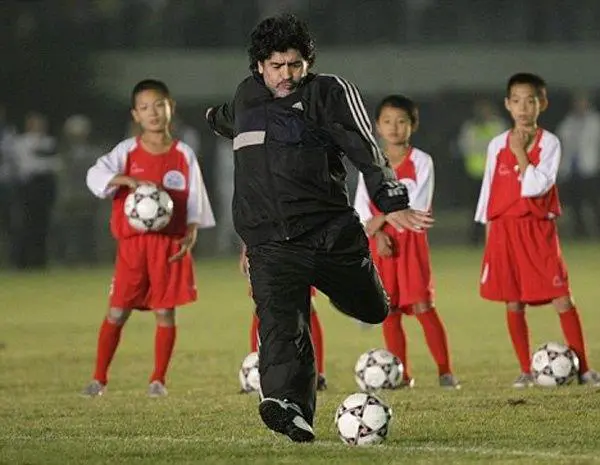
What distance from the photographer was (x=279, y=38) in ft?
25.9

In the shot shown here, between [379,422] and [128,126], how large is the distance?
24660mm

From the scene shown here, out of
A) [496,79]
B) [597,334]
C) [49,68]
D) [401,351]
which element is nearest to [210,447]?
[401,351]

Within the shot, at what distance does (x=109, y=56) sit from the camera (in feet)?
108

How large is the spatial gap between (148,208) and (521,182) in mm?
2334

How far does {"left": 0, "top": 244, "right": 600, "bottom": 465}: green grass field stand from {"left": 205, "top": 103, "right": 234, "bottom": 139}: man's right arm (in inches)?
58.7

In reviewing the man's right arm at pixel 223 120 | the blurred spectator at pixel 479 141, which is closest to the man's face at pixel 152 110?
the man's right arm at pixel 223 120

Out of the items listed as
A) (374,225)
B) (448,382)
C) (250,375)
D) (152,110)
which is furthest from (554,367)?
(152,110)

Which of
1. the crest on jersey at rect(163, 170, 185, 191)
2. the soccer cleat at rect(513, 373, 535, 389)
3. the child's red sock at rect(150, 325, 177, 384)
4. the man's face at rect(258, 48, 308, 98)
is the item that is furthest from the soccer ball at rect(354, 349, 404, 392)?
the man's face at rect(258, 48, 308, 98)

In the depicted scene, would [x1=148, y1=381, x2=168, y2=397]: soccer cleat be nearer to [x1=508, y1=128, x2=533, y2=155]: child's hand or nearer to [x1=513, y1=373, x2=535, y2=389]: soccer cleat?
[x1=513, y1=373, x2=535, y2=389]: soccer cleat

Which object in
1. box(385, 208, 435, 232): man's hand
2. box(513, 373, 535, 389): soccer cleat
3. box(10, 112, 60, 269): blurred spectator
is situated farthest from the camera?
box(10, 112, 60, 269): blurred spectator

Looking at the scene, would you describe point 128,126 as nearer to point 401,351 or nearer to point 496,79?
point 496,79

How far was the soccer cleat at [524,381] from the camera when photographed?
1055cm

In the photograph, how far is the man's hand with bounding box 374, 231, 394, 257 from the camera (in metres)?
10.7

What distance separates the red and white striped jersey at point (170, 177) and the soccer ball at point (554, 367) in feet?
7.53
